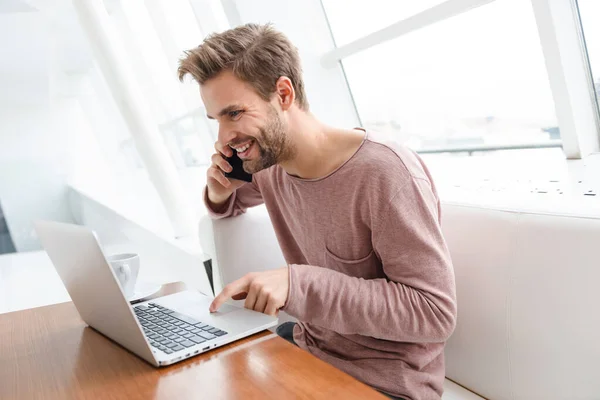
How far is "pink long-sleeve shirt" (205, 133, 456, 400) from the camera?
0.91 m

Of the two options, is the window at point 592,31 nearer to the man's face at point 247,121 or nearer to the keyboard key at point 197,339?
the man's face at point 247,121

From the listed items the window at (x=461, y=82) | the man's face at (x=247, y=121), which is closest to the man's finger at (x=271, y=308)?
the man's face at (x=247, y=121)

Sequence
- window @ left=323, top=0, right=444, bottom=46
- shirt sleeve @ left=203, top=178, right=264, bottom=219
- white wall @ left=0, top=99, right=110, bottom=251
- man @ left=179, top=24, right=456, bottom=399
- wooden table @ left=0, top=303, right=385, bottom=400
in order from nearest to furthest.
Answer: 1. wooden table @ left=0, top=303, right=385, bottom=400
2. man @ left=179, top=24, right=456, bottom=399
3. shirt sleeve @ left=203, top=178, right=264, bottom=219
4. window @ left=323, top=0, right=444, bottom=46
5. white wall @ left=0, top=99, right=110, bottom=251

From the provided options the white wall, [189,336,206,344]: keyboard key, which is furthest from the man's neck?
the white wall

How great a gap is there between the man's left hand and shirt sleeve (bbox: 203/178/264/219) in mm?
574

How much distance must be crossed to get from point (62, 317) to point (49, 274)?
3334mm

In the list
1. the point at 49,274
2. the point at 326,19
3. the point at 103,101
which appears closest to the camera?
the point at 326,19

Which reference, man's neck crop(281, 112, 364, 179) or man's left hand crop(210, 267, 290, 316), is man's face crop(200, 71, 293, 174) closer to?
man's neck crop(281, 112, 364, 179)

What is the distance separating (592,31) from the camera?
1584 millimetres

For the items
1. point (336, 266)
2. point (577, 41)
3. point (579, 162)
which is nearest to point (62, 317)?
point (336, 266)

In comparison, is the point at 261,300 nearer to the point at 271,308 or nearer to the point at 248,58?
the point at 271,308

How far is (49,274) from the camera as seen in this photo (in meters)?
4.05

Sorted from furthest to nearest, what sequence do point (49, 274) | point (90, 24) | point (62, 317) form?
point (49, 274) < point (90, 24) < point (62, 317)

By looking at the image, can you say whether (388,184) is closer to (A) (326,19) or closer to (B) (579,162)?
(B) (579,162)
